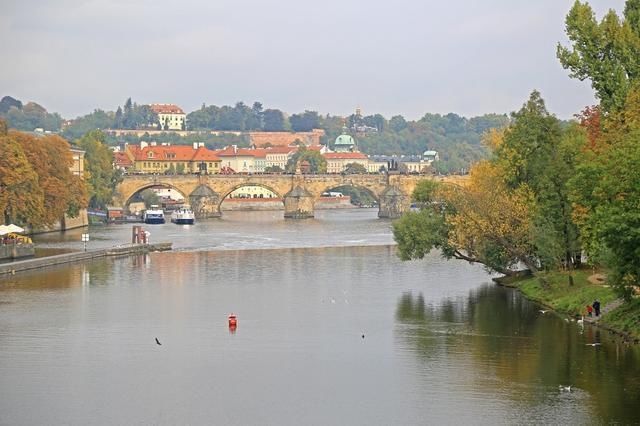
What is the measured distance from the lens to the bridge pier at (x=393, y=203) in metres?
147

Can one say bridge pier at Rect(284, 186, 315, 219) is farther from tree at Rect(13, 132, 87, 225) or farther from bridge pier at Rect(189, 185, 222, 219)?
tree at Rect(13, 132, 87, 225)

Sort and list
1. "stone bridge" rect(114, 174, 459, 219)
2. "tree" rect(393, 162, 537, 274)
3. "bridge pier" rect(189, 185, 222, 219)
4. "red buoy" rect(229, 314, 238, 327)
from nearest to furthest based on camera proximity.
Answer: "red buoy" rect(229, 314, 238, 327), "tree" rect(393, 162, 537, 274), "stone bridge" rect(114, 174, 459, 219), "bridge pier" rect(189, 185, 222, 219)

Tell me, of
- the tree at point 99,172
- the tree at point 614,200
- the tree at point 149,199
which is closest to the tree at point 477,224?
the tree at point 614,200

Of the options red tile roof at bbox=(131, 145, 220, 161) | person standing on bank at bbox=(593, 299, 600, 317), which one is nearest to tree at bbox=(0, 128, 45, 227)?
person standing on bank at bbox=(593, 299, 600, 317)

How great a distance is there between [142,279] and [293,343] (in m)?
23.7

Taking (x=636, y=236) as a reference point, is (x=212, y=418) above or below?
below

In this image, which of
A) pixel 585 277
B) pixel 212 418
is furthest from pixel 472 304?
pixel 212 418

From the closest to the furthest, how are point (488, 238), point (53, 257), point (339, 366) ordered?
point (339, 366) → point (488, 238) → point (53, 257)

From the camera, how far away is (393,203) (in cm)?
14750

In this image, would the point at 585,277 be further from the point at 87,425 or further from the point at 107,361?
the point at 87,425

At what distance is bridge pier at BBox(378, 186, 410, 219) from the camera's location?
147000 millimetres

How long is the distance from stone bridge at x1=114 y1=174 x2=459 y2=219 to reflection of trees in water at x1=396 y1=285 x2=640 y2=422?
86655mm

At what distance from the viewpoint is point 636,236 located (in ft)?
140

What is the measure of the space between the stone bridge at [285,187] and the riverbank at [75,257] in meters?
51.7
